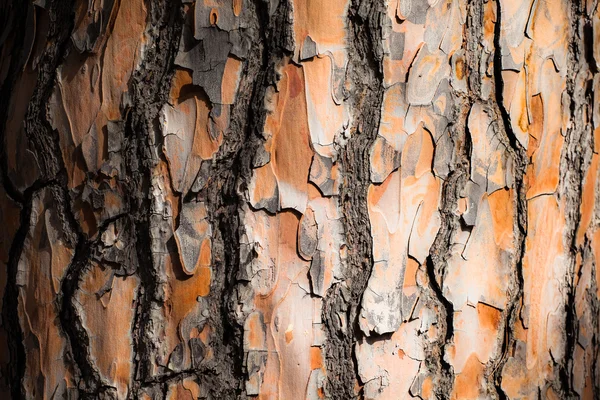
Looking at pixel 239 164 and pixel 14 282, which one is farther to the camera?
pixel 14 282

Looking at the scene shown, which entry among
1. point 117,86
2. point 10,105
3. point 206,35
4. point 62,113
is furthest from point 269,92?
point 10,105

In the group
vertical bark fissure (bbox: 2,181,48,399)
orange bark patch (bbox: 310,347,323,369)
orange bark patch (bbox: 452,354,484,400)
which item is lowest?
orange bark patch (bbox: 452,354,484,400)

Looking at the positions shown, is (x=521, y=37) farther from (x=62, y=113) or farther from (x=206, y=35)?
(x=62, y=113)

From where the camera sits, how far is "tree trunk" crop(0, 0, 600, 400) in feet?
2.98

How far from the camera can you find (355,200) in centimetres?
92

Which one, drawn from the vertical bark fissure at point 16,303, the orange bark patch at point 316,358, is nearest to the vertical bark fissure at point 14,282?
the vertical bark fissure at point 16,303

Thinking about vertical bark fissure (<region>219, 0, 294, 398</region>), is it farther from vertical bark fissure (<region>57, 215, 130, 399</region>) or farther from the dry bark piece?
vertical bark fissure (<region>57, 215, 130, 399</region>)

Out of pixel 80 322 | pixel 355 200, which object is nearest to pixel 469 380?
pixel 355 200

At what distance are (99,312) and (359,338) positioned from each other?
41cm

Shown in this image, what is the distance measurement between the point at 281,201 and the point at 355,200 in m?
0.11

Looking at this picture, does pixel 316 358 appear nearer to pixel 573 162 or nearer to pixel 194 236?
pixel 194 236

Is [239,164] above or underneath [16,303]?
above

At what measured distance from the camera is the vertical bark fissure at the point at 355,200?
3.00 ft

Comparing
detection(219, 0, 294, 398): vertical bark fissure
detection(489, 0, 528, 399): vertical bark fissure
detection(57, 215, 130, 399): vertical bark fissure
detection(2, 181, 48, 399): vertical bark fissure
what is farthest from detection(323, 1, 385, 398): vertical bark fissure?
detection(2, 181, 48, 399): vertical bark fissure
